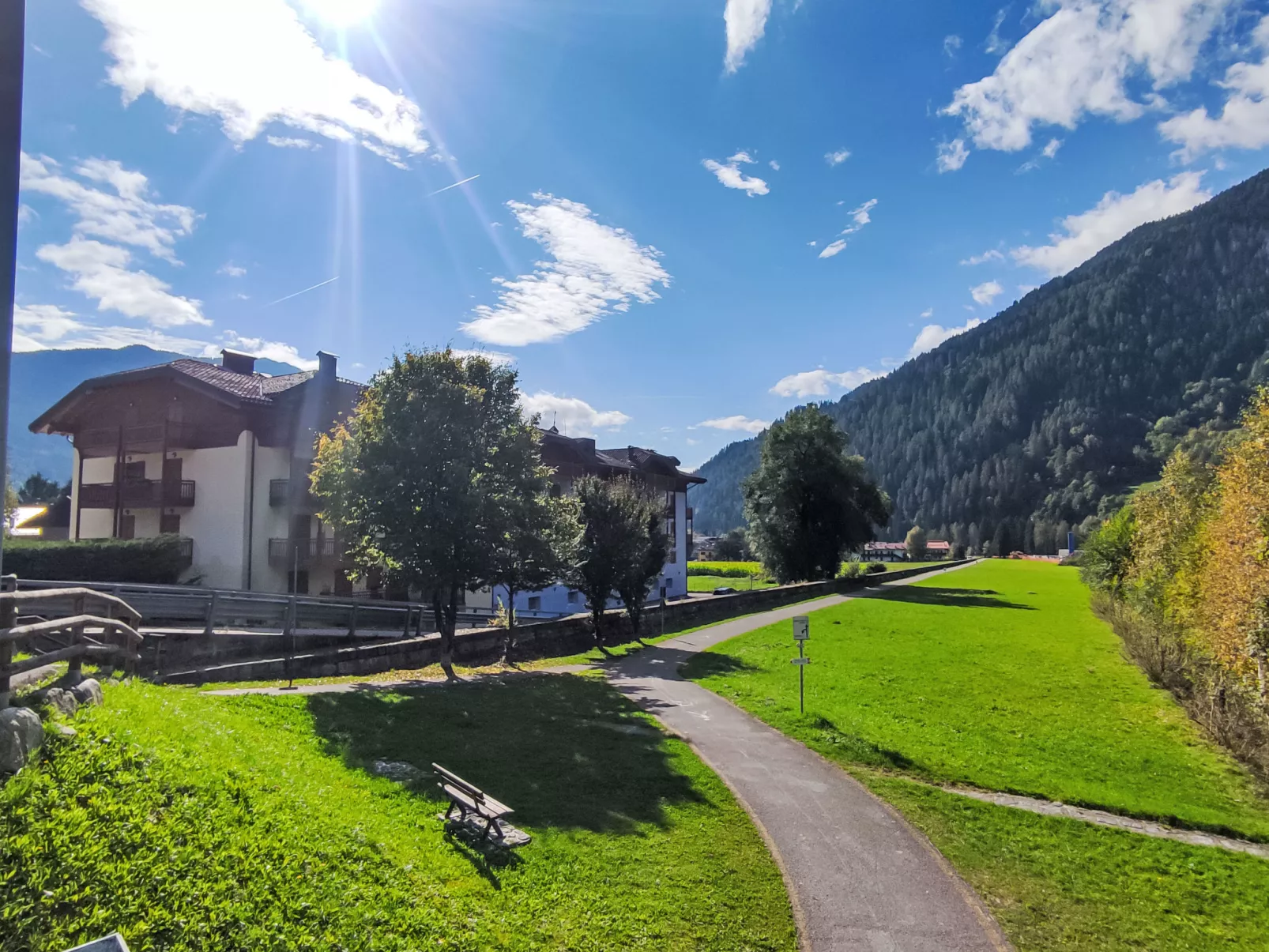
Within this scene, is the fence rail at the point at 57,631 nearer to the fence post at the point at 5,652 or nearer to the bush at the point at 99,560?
the fence post at the point at 5,652

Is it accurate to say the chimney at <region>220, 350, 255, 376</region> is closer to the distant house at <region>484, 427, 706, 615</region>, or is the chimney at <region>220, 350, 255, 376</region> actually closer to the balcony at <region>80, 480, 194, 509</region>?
the balcony at <region>80, 480, 194, 509</region>

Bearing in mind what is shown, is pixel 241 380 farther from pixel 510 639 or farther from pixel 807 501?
pixel 807 501

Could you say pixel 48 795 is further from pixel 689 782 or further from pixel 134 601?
pixel 134 601

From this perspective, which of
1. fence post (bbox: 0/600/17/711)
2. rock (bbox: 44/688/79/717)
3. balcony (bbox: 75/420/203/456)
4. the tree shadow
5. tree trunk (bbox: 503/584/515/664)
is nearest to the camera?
fence post (bbox: 0/600/17/711)

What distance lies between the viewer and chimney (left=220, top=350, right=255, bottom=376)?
36000 mm

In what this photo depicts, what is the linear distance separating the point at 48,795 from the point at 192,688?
333 inches

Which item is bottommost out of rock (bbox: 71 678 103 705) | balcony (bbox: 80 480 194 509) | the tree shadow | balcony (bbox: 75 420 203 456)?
the tree shadow

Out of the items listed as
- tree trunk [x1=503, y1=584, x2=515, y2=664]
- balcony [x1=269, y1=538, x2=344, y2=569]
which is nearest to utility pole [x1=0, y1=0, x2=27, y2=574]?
tree trunk [x1=503, y1=584, x2=515, y2=664]

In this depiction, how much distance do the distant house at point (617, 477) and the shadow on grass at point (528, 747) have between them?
1418cm

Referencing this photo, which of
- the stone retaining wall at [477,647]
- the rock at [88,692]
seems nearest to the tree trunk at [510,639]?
the stone retaining wall at [477,647]

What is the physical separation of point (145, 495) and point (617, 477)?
70.0 feet

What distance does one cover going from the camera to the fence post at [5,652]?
19.4ft

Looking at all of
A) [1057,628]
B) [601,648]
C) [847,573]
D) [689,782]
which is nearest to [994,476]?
[847,573]

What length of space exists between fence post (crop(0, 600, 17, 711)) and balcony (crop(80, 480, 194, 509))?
2818cm
